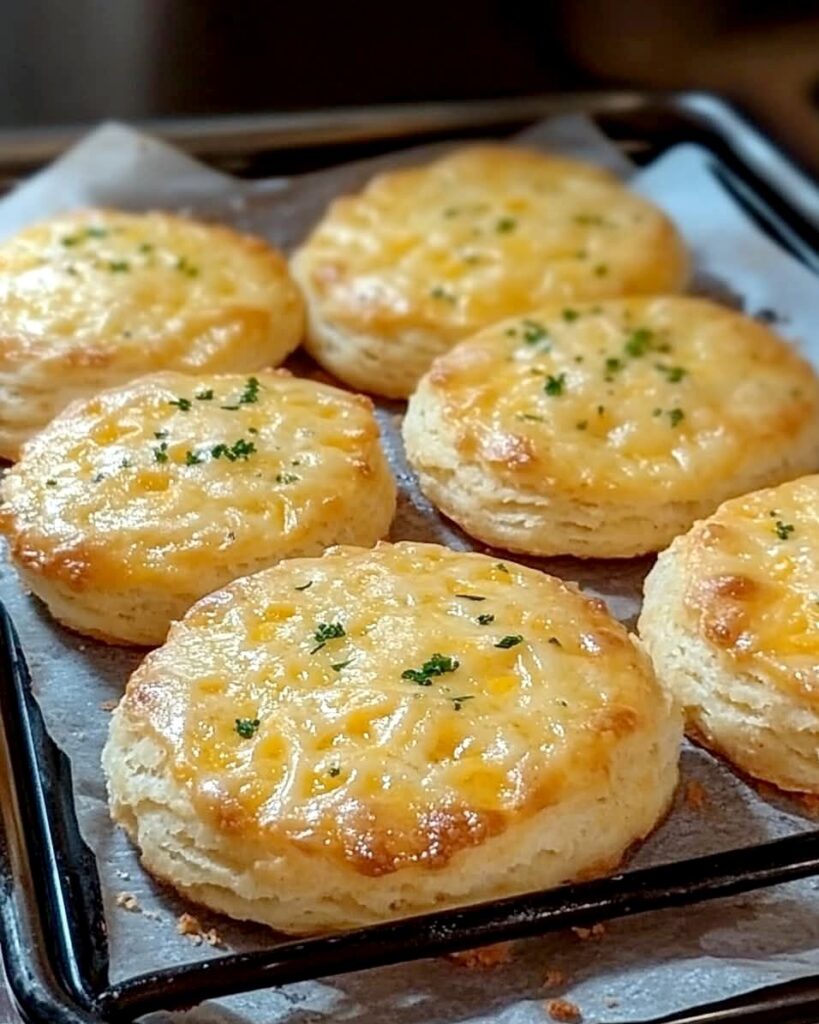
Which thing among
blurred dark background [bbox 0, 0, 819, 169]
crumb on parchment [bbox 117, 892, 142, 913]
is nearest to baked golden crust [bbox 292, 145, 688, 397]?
blurred dark background [bbox 0, 0, 819, 169]

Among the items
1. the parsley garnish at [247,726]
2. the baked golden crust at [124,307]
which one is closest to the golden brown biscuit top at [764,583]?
the parsley garnish at [247,726]

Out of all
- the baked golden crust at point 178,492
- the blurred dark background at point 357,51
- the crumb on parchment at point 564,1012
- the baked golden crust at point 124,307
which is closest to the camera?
the crumb on parchment at point 564,1012

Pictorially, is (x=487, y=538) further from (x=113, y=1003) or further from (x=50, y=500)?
(x=113, y=1003)

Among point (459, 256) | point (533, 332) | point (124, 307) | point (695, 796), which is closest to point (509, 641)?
point (695, 796)

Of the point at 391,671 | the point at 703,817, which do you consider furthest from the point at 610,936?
the point at 391,671

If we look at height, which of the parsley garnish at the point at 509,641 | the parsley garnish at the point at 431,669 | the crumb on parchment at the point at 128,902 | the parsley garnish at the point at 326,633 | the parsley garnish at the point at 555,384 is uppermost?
the parsley garnish at the point at 555,384

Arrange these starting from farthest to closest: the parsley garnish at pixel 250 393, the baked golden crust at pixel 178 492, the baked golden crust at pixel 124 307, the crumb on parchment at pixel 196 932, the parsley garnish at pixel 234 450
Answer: the baked golden crust at pixel 124 307 < the parsley garnish at pixel 250 393 < the parsley garnish at pixel 234 450 < the baked golden crust at pixel 178 492 < the crumb on parchment at pixel 196 932

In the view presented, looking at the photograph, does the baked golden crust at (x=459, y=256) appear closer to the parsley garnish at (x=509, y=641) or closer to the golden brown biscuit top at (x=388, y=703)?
the golden brown biscuit top at (x=388, y=703)
